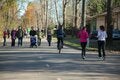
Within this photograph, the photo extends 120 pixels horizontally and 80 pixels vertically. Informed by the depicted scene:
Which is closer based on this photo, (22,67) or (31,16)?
(22,67)

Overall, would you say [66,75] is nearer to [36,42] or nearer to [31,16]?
[36,42]

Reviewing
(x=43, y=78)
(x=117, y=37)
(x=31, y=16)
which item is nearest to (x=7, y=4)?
(x=117, y=37)

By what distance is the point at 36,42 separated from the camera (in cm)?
3984

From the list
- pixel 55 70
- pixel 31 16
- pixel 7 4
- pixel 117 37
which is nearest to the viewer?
pixel 55 70

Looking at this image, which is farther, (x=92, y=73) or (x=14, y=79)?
(x=92, y=73)

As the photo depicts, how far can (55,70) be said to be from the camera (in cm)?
1836

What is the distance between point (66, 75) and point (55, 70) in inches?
75.9

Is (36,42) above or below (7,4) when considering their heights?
below

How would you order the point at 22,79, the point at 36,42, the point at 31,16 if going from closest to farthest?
the point at 22,79 < the point at 36,42 < the point at 31,16

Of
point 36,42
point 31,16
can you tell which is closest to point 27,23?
point 31,16

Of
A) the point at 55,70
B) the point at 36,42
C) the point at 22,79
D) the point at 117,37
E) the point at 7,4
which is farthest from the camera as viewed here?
the point at 7,4

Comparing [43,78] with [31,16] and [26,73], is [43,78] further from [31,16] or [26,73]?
[31,16]

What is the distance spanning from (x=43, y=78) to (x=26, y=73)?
6.10 ft

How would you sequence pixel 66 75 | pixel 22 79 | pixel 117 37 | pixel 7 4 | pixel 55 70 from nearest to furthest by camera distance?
1. pixel 22 79
2. pixel 66 75
3. pixel 55 70
4. pixel 117 37
5. pixel 7 4
